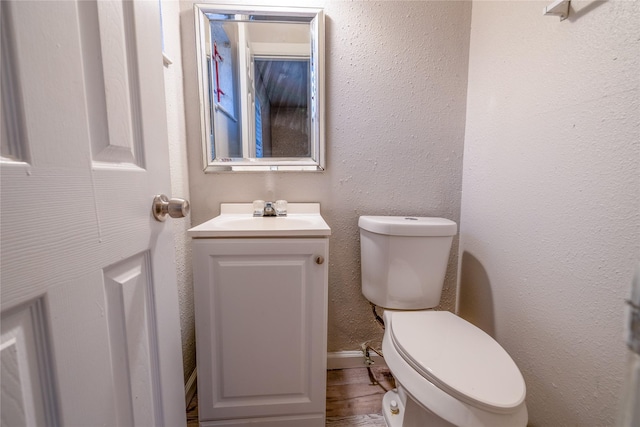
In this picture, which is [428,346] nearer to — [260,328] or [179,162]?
[260,328]

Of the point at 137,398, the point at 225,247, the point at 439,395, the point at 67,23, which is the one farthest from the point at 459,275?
the point at 67,23

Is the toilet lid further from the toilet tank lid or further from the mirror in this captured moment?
the mirror

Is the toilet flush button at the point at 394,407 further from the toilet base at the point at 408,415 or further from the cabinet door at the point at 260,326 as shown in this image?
the cabinet door at the point at 260,326

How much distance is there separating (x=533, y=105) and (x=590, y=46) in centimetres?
19

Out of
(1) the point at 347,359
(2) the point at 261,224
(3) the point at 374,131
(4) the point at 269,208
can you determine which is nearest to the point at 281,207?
(4) the point at 269,208

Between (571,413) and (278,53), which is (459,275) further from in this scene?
(278,53)

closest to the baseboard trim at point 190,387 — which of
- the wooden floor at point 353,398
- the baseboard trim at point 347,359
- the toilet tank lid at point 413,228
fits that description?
the wooden floor at point 353,398

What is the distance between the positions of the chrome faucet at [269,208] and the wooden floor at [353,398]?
84 cm

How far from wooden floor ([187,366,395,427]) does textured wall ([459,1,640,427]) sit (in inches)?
21.2

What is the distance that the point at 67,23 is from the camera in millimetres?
334

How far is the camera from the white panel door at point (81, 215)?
0.28m

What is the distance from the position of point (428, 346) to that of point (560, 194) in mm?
600

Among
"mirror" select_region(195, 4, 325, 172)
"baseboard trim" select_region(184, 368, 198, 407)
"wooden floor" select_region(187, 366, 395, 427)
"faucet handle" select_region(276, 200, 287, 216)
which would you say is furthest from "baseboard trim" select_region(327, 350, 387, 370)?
"mirror" select_region(195, 4, 325, 172)

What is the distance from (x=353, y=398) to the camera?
3.80ft
